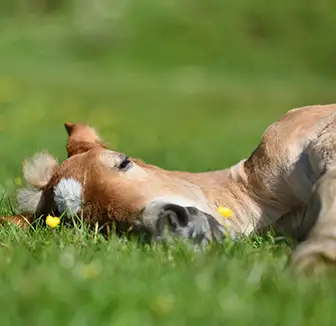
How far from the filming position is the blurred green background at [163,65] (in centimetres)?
1326

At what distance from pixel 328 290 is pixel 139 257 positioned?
81cm

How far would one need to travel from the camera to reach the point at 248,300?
2670 millimetres

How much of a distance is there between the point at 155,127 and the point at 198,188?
8458 mm

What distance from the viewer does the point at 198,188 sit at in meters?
4.37

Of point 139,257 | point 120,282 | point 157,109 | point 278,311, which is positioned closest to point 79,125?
point 139,257

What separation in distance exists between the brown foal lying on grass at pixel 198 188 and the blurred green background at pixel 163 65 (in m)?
5.85

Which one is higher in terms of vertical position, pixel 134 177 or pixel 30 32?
pixel 134 177

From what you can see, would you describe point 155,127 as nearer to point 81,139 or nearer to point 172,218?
point 81,139

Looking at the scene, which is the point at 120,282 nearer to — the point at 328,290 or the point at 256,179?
the point at 328,290

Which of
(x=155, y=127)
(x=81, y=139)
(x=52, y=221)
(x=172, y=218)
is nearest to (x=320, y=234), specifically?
(x=172, y=218)

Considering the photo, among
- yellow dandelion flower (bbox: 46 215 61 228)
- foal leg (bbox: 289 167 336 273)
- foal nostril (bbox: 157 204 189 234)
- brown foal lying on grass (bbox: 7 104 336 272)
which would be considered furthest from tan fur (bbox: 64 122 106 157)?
foal leg (bbox: 289 167 336 273)

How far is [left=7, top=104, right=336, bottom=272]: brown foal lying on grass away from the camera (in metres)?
3.79

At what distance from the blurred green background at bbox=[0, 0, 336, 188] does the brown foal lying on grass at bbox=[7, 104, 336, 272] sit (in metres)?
5.85

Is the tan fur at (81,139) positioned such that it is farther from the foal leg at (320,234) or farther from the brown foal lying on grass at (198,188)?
Answer: the foal leg at (320,234)
